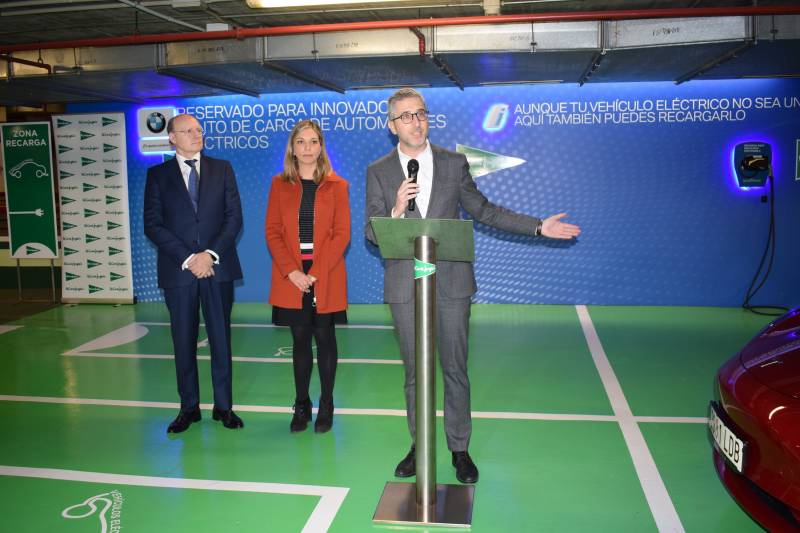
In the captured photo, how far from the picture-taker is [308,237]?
4145mm

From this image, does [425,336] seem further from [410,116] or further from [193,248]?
[193,248]

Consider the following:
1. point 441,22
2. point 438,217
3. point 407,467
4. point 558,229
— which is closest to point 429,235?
point 438,217

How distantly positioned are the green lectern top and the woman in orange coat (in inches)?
45.7

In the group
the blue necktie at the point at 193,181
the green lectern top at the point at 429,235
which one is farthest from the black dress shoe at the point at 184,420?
the green lectern top at the point at 429,235

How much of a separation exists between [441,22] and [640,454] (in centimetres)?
342

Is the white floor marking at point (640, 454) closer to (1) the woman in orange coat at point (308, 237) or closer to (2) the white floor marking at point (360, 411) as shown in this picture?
(2) the white floor marking at point (360, 411)

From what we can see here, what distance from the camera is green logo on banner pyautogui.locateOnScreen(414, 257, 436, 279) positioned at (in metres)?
2.94

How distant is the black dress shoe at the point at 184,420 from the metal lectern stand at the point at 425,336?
5.23 feet

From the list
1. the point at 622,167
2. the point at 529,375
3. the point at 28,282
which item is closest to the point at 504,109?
the point at 622,167

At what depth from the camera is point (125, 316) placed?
797 cm

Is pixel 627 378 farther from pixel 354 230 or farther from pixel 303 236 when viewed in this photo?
pixel 354 230

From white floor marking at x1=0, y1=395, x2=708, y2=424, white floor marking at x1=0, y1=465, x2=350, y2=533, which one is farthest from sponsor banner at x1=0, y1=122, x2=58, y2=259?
white floor marking at x1=0, y1=465, x2=350, y2=533

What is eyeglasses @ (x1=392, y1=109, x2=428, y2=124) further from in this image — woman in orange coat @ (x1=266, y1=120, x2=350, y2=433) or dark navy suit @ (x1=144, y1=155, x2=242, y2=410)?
dark navy suit @ (x1=144, y1=155, x2=242, y2=410)

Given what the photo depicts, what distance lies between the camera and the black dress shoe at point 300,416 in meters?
4.34
